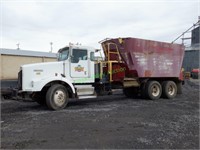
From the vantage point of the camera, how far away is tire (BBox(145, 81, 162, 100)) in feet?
35.1

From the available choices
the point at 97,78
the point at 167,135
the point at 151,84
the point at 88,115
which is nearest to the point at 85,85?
the point at 97,78

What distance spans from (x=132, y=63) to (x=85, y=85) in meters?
2.80

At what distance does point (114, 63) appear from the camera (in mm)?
9844

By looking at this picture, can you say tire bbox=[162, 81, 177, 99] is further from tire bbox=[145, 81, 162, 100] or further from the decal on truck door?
the decal on truck door

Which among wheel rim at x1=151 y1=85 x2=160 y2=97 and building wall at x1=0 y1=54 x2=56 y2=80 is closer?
wheel rim at x1=151 y1=85 x2=160 y2=97

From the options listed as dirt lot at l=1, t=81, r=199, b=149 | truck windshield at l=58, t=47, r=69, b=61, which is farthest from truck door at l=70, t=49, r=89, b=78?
dirt lot at l=1, t=81, r=199, b=149

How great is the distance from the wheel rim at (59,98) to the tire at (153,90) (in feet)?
16.2

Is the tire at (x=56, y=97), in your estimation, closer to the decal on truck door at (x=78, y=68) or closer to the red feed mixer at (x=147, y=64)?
the decal on truck door at (x=78, y=68)

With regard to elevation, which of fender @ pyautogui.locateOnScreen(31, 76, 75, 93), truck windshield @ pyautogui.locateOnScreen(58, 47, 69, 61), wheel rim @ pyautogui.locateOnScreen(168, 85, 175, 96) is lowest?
wheel rim @ pyautogui.locateOnScreen(168, 85, 175, 96)

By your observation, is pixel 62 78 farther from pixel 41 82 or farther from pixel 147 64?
pixel 147 64

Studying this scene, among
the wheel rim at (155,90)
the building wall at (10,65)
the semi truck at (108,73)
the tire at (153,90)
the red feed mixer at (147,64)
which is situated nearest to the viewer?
the semi truck at (108,73)

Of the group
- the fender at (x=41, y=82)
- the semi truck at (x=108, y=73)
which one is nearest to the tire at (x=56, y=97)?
the semi truck at (x=108, y=73)

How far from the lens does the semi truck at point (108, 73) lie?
7.70 meters

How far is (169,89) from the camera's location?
11.6 metres
